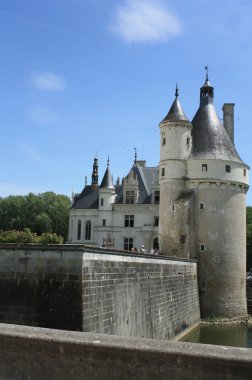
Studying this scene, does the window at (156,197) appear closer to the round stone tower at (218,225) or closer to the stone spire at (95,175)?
the stone spire at (95,175)

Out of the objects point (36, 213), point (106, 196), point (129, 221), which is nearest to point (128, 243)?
point (129, 221)

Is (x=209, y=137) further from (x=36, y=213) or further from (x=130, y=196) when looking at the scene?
(x=36, y=213)

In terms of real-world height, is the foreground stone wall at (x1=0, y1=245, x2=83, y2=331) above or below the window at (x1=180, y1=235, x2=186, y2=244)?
below

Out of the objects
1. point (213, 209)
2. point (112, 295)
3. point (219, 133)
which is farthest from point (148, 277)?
point (219, 133)

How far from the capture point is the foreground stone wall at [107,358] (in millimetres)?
4000

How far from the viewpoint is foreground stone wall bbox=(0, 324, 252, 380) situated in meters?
4.00

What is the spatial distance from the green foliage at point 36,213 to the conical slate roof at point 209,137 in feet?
131

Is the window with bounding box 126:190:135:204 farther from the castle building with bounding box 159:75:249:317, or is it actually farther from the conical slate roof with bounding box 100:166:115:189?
the castle building with bounding box 159:75:249:317

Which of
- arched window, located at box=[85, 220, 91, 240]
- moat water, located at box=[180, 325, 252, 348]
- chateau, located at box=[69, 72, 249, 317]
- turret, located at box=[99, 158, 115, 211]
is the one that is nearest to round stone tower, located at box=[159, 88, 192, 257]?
chateau, located at box=[69, 72, 249, 317]

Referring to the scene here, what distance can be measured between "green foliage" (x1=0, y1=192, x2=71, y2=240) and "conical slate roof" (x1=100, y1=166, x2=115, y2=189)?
87.7 feet

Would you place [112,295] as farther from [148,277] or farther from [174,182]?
[174,182]

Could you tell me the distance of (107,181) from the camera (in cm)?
4519

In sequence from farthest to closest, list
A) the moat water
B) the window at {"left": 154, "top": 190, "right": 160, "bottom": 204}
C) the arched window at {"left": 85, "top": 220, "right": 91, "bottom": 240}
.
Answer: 1. the arched window at {"left": 85, "top": 220, "right": 91, "bottom": 240}
2. the window at {"left": 154, "top": 190, "right": 160, "bottom": 204}
3. the moat water

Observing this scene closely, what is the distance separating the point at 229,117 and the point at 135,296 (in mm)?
26255
